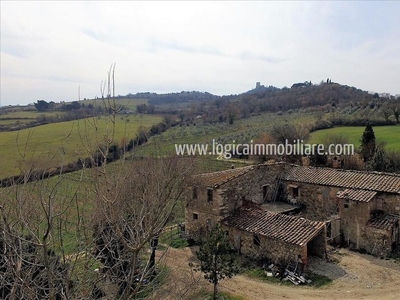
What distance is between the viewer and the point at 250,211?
2175 cm

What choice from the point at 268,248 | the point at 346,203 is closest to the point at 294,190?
the point at 346,203

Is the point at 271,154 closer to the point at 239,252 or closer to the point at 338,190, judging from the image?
the point at 338,190

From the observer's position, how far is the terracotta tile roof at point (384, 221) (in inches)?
760

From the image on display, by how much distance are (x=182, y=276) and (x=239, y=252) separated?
4.26 metres

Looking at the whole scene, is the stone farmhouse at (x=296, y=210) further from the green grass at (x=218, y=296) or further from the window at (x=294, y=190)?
the green grass at (x=218, y=296)

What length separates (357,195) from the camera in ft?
66.9

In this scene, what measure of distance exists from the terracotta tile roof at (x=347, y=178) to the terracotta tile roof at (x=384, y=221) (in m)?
Answer: 1.45

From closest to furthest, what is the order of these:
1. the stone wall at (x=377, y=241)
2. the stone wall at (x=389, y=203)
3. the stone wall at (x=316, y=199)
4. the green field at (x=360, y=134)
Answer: the stone wall at (x=377, y=241), the stone wall at (x=389, y=203), the stone wall at (x=316, y=199), the green field at (x=360, y=134)

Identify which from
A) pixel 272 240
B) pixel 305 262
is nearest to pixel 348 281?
pixel 305 262

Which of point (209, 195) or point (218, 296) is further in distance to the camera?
point (209, 195)

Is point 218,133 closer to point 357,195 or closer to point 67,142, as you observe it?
point 357,195

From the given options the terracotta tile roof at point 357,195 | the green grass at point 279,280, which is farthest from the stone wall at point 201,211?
the terracotta tile roof at point 357,195

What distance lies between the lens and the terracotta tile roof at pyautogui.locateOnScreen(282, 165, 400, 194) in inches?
829

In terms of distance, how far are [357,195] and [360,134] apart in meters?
32.7
